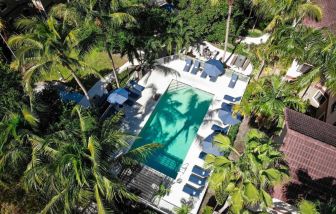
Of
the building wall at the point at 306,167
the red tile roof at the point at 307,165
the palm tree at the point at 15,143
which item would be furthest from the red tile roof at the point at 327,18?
the palm tree at the point at 15,143

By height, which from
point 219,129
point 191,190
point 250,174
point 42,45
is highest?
point 219,129

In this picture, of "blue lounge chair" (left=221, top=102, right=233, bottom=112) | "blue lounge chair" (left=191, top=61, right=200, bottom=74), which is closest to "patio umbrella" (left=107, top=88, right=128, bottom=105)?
"blue lounge chair" (left=191, top=61, right=200, bottom=74)

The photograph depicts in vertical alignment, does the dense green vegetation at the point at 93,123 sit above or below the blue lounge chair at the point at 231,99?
below

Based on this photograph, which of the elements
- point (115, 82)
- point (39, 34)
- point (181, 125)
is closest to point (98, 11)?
point (39, 34)

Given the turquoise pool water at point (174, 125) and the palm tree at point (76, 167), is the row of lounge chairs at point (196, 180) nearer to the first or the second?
the turquoise pool water at point (174, 125)

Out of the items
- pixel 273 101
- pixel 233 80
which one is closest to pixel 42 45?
pixel 273 101

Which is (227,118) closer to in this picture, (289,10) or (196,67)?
(196,67)

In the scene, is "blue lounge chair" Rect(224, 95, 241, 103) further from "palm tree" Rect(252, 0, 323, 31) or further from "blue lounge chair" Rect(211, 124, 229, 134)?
"palm tree" Rect(252, 0, 323, 31)
